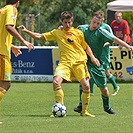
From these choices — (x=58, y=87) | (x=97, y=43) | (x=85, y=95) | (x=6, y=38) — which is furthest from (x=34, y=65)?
(x=6, y=38)

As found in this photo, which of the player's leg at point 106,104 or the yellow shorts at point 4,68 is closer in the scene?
the yellow shorts at point 4,68

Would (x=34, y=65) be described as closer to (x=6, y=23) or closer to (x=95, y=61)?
(x=95, y=61)

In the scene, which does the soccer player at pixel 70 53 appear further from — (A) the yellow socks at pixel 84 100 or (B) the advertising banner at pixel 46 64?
(B) the advertising banner at pixel 46 64

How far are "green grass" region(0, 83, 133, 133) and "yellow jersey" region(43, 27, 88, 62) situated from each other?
1005 mm

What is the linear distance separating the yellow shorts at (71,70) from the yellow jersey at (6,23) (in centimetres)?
130

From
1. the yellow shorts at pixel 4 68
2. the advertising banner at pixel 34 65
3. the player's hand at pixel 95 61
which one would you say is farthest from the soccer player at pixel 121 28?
the yellow shorts at pixel 4 68

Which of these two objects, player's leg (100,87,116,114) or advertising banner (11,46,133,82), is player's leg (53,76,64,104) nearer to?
player's leg (100,87,116,114)

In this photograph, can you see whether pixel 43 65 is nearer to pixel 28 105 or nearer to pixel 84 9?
pixel 28 105

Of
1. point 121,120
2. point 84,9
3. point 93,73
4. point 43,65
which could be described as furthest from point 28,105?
point 84,9

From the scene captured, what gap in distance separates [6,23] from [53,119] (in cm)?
184

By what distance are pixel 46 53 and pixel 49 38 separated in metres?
9.78

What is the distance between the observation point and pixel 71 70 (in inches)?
517

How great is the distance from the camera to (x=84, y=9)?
38.2 m

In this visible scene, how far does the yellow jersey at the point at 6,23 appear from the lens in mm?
11898
